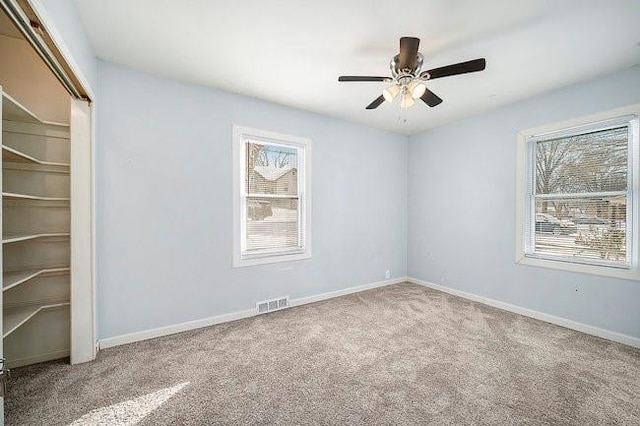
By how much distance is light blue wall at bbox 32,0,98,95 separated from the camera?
4.76 ft

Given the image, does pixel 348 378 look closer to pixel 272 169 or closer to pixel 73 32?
pixel 272 169

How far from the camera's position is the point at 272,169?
3.52 m

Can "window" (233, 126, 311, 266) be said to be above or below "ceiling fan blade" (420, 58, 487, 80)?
below

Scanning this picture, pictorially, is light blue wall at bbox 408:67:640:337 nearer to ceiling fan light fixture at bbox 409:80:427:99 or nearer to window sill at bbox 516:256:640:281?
window sill at bbox 516:256:640:281

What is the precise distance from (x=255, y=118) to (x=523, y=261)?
145 inches

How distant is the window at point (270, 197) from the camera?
323 cm

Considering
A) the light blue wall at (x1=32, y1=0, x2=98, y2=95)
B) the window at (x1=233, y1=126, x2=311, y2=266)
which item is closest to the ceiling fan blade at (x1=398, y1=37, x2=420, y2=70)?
the window at (x1=233, y1=126, x2=311, y2=266)

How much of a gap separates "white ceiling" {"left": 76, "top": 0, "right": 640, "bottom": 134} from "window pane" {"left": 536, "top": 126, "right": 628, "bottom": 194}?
63 centimetres

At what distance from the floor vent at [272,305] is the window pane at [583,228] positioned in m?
3.14

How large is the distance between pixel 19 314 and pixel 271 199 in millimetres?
2384

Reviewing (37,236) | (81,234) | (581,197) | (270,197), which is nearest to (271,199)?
(270,197)

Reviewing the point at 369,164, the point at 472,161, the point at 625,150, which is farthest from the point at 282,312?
the point at 625,150

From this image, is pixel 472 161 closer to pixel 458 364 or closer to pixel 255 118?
pixel 458 364

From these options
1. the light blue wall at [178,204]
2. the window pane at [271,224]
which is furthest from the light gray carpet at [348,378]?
the window pane at [271,224]
